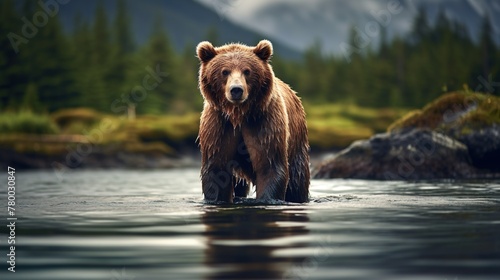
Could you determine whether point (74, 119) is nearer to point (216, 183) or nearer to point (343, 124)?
point (343, 124)

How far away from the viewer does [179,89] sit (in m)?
78.5

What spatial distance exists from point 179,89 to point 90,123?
90.7ft

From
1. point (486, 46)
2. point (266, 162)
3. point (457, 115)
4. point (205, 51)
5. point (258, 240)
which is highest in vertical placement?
point (486, 46)

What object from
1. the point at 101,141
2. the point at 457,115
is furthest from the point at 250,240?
the point at 101,141

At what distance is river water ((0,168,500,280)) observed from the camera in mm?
5926

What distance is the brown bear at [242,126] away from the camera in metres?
12.3

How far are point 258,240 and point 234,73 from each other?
4.78 m

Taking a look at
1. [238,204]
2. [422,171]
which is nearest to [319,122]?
[422,171]

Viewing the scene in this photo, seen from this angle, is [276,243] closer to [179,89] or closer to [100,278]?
[100,278]

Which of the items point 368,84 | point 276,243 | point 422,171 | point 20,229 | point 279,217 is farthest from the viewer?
point 368,84

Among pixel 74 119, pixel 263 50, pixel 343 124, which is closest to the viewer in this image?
pixel 263 50

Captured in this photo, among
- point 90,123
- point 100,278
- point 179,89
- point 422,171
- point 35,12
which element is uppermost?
point 35,12

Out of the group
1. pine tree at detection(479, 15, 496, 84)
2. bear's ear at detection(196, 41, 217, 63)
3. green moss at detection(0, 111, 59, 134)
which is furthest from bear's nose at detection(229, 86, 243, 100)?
pine tree at detection(479, 15, 496, 84)

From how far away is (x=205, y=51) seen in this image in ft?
41.2
